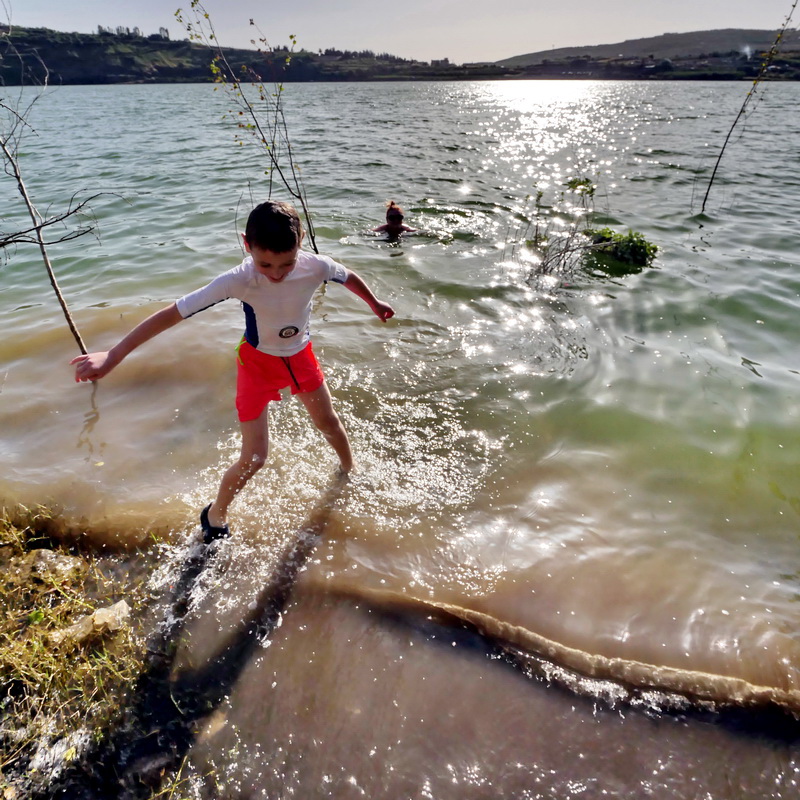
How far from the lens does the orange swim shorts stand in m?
3.18

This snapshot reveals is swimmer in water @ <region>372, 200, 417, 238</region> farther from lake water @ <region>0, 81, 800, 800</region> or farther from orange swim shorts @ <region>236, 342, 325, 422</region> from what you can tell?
orange swim shorts @ <region>236, 342, 325, 422</region>

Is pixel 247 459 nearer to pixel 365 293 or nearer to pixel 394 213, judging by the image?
pixel 365 293

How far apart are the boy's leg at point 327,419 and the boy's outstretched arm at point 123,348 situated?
991 millimetres

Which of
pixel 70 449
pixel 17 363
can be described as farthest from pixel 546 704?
pixel 17 363

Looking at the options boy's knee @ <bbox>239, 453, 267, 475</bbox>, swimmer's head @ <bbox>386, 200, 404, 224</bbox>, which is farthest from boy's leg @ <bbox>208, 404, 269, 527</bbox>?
swimmer's head @ <bbox>386, 200, 404, 224</bbox>

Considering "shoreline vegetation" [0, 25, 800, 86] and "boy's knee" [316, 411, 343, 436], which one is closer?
"boy's knee" [316, 411, 343, 436]

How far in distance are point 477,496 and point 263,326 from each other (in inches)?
77.6

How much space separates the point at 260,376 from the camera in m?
3.21

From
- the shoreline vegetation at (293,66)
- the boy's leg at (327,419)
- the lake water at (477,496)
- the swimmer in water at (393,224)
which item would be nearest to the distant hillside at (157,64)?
the shoreline vegetation at (293,66)

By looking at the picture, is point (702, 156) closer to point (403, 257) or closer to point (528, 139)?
point (528, 139)

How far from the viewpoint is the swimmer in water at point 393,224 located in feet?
30.6

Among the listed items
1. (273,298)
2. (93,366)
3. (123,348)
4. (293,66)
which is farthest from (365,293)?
(293,66)

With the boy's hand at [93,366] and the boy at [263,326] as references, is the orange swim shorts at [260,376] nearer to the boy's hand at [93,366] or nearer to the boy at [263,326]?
the boy at [263,326]

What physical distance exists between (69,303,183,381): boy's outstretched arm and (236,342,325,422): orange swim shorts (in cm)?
53
